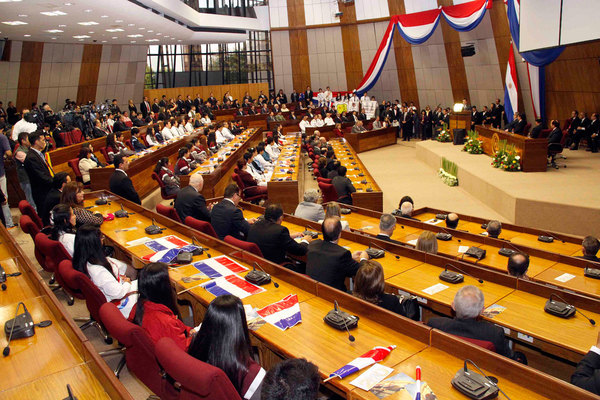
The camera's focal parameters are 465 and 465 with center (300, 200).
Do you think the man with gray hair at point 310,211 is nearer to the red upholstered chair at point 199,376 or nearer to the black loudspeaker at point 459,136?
the red upholstered chair at point 199,376

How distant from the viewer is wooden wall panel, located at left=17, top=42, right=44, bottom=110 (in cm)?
1434

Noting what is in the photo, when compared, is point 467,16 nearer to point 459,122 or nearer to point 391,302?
point 459,122

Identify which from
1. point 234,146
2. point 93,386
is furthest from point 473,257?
point 234,146

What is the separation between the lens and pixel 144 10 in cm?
1127

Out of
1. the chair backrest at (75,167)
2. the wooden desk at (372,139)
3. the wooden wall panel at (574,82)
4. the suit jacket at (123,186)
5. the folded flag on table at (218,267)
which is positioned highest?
the wooden wall panel at (574,82)

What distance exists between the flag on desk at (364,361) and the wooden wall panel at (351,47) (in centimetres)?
1996

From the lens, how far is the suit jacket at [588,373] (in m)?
2.15

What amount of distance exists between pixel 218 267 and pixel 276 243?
69cm

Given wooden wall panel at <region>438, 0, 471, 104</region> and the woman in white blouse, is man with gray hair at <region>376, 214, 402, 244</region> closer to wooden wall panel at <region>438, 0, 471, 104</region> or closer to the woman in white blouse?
the woman in white blouse

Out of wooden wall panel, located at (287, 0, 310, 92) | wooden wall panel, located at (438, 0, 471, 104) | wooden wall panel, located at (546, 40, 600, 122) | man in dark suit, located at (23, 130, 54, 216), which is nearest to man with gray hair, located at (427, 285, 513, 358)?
man in dark suit, located at (23, 130, 54, 216)

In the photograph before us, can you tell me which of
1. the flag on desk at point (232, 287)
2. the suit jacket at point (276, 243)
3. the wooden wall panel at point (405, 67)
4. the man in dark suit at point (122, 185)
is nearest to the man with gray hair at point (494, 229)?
the suit jacket at point (276, 243)

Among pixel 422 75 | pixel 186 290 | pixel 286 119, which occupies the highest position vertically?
pixel 422 75

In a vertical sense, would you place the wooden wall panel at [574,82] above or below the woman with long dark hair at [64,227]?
above

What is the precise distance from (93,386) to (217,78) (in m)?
23.6
